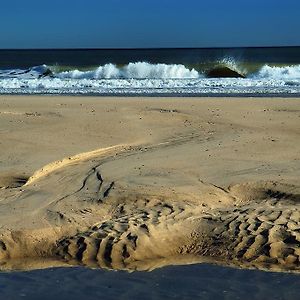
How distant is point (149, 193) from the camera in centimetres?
603

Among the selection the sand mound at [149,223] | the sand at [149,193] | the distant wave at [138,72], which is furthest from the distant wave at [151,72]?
the sand mound at [149,223]

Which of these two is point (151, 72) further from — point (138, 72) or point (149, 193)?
point (149, 193)

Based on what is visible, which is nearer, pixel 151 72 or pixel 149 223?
pixel 149 223

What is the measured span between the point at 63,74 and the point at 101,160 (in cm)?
2747

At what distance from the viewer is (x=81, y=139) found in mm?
8781

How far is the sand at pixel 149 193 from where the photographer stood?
16.1 ft

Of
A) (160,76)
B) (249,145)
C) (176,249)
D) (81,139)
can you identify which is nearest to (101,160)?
(81,139)

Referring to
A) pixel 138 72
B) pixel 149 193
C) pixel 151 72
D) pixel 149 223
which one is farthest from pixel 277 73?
pixel 149 223

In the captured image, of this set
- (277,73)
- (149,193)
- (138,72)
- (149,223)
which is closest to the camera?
(149,223)

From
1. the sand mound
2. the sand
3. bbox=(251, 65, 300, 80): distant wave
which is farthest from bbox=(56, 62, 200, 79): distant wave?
the sand mound

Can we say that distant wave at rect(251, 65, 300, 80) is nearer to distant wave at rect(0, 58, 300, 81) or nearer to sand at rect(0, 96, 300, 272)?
distant wave at rect(0, 58, 300, 81)

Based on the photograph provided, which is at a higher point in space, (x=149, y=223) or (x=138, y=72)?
(x=149, y=223)

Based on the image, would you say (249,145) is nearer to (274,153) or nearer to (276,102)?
(274,153)

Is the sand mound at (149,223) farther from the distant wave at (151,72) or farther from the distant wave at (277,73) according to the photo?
the distant wave at (151,72)
